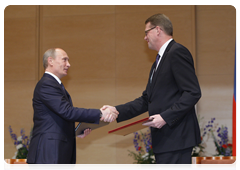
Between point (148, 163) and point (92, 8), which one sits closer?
point (148, 163)

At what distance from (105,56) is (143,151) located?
68.4 inches

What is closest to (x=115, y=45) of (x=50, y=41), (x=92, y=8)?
(x=92, y=8)

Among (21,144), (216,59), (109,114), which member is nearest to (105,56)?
(216,59)

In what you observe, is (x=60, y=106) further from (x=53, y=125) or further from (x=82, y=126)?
(x=82, y=126)

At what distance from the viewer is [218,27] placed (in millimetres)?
4727

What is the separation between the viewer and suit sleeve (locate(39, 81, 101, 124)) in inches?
100

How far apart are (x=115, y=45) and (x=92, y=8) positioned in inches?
31.6

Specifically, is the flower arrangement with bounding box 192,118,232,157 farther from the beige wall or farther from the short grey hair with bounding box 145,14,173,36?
the short grey hair with bounding box 145,14,173,36

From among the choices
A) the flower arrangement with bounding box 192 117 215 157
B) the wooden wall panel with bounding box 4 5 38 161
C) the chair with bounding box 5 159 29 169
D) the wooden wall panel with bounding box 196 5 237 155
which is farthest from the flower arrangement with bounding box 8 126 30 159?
the wooden wall panel with bounding box 196 5 237 155

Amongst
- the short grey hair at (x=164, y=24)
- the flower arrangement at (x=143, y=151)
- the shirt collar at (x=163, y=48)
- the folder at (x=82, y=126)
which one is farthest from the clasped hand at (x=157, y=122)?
the flower arrangement at (x=143, y=151)

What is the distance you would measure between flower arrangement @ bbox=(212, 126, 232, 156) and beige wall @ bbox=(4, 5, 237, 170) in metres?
0.41

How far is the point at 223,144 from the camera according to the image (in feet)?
13.4

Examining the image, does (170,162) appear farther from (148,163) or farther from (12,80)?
(12,80)

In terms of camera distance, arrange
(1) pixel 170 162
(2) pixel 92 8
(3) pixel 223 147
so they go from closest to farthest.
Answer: (1) pixel 170 162, (3) pixel 223 147, (2) pixel 92 8
